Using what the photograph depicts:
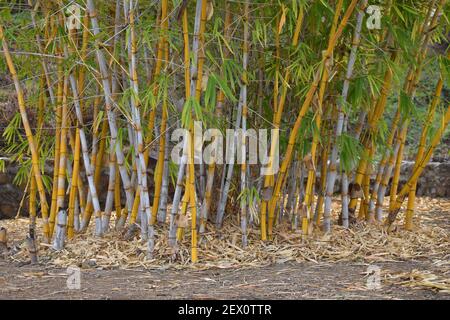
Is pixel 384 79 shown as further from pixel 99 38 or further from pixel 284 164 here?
pixel 99 38

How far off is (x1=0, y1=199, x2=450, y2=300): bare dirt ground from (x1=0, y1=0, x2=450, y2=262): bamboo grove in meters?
0.18

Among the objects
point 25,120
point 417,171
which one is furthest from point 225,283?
point 417,171

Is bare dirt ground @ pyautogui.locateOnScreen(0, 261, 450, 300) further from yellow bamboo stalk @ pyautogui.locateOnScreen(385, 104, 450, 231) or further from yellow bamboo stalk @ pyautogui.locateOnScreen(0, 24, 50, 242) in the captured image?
yellow bamboo stalk @ pyautogui.locateOnScreen(385, 104, 450, 231)

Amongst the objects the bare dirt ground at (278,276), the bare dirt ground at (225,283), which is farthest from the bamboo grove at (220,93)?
the bare dirt ground at (225,283)

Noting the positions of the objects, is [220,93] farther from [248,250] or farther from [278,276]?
[278,276]

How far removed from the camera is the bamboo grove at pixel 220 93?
3.33 metres

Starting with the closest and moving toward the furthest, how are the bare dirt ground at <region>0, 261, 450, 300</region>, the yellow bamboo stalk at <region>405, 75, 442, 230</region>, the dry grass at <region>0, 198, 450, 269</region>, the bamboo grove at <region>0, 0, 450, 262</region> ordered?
the bare dirt ground at <region>0, 261, 450, 300</region>, the bamboo grove at <region>0, 0, 450, 262</region>, the dry grass at <region>0, 198, 450, 269</region>, the yellow bamboo stalk at <region>405, 75, 442, 230</region>

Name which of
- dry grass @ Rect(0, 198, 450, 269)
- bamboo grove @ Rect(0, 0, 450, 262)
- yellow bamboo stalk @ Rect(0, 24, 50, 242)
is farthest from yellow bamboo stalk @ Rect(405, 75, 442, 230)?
yellow bamboo stalk @ Rect(0, 24, 50, 242)

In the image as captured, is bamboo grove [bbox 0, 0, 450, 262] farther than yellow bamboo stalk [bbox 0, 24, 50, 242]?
No

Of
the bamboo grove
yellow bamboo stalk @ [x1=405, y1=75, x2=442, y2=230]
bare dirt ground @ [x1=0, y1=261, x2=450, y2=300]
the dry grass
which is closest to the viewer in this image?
bare dirt ground @ [x1=0, y1=261, x2=450, y2=300]

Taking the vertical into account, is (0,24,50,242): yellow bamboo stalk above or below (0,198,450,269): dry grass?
above

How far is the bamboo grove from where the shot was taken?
333cm

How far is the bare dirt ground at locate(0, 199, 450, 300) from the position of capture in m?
2.80

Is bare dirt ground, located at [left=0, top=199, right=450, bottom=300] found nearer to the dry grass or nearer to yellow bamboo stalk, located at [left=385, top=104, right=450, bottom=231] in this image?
the dry grass
